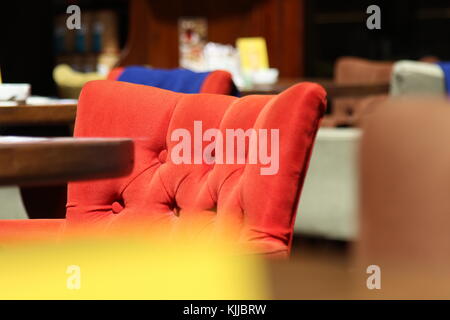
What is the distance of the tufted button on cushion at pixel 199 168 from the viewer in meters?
1.43

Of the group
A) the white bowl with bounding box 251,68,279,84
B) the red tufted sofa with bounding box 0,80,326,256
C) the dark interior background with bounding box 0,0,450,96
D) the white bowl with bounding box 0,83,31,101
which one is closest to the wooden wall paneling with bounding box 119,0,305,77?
the dark interior background with bounding box 0,0,450,96

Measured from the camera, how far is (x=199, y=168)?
1.60m

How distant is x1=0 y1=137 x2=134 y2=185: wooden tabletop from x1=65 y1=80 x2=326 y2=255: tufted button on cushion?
1.08 feet

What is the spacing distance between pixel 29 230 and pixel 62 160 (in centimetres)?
77

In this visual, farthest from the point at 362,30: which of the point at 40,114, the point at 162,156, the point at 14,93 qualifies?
the point at 162,156

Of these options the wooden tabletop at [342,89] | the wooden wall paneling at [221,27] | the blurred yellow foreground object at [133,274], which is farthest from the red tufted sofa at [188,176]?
the wooden wall paneling at [221,27]

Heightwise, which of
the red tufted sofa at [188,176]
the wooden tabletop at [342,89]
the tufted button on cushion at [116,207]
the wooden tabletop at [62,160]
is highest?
the wooden tabletop at [62,160]

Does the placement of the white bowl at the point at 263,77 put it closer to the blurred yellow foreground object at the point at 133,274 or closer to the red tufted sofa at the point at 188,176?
the red tufted sofa at the point at 188,176

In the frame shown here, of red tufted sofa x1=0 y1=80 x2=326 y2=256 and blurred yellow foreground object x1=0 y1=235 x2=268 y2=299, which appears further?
red tufted sofa x1=0 y1=80 x2=326 y2=256

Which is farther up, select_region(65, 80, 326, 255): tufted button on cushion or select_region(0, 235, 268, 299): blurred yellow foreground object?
select_region(65, 80, 326, 255): tufted button on cushion

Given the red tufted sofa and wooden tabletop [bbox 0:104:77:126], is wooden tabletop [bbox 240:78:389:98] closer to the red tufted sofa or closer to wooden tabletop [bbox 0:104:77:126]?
wooden tabletop [bbox 0:104:77:126]

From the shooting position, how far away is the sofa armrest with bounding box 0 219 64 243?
1711 millimetres

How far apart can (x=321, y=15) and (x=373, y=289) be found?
729cm

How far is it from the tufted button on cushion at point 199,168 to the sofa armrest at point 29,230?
1.4 inches
